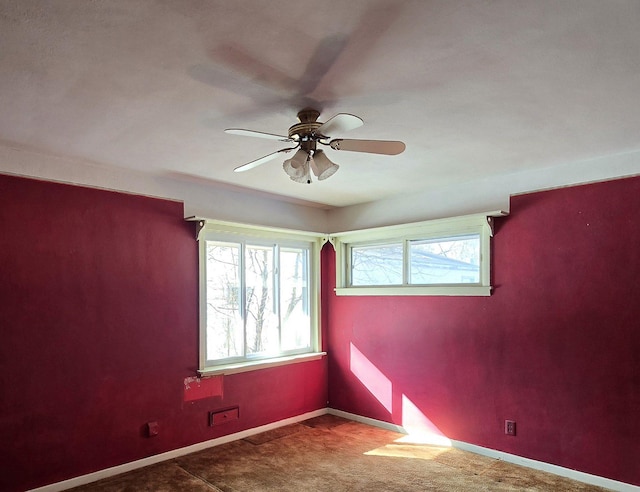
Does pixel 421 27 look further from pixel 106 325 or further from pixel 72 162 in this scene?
pixel 106 325

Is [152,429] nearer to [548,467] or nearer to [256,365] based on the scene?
[256,365]

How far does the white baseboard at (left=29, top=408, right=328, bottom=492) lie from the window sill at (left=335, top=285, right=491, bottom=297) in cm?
144

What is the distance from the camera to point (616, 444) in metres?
3.11

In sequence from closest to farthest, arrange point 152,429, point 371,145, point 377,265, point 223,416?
point 371,145 → point 152,429 → point 223,416 → point 377,265

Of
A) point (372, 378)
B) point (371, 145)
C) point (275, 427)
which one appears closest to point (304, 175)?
point (371, 145)

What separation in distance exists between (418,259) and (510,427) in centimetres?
167

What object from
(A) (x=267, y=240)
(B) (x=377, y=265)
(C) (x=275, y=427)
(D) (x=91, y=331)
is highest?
(A) (x=267, y=240)

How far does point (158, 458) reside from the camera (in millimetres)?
3631

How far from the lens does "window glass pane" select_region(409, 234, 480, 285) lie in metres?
3.98

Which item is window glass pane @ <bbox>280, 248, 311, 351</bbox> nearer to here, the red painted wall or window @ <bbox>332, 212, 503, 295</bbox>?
window @ <bbox>332, 212, 503, 295</bbox>

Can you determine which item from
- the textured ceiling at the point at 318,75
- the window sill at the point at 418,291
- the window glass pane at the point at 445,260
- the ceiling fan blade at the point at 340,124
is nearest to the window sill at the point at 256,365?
the window sill at the point at 418,291

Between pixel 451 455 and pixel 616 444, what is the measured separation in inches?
48.4

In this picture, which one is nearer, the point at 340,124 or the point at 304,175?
the point at 340,124

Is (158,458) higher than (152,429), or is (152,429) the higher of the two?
(152,429)
